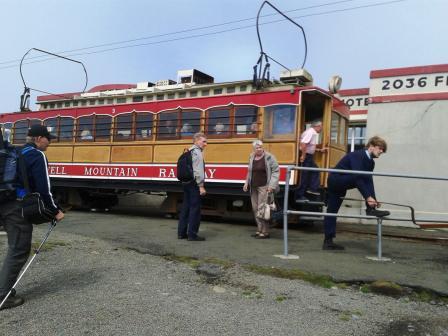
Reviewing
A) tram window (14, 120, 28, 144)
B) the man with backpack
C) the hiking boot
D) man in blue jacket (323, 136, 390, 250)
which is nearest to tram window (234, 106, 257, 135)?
the man with backpack

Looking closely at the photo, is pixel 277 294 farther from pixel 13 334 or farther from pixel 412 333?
pixel 13 334

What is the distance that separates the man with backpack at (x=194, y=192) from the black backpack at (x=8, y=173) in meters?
3.41

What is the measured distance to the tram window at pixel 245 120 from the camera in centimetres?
959

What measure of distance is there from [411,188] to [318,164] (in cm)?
284

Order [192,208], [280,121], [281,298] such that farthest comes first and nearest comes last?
[280,121]
[192,208]
[281,298]

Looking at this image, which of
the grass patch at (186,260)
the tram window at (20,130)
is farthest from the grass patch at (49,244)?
the tram window at (20,130)

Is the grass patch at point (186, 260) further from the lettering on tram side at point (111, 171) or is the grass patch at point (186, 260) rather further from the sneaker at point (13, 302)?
the lettering on tram side at point (111, 171)

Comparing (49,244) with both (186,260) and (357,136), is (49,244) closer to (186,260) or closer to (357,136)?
(186,260)

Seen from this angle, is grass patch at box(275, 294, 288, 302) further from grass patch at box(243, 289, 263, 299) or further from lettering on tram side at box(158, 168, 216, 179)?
lettering on tram side at box(158, 168, 216, 179)

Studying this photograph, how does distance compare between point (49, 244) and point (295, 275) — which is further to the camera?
point (49, 244)

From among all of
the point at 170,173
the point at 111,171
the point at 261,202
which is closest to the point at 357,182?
the point at 261,202

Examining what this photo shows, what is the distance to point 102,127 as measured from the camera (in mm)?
11844

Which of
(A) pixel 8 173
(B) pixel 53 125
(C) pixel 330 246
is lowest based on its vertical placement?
(C) pixel 330 246

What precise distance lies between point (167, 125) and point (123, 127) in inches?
55.5
